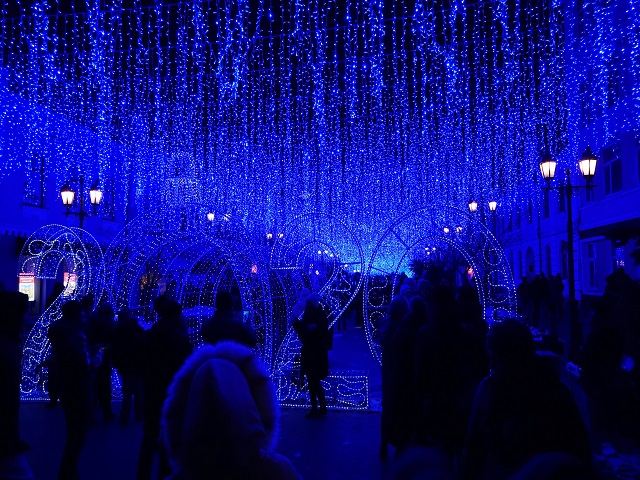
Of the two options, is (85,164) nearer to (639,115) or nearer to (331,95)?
(331,95)

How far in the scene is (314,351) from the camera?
24.1ft

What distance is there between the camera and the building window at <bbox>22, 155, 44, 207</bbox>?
18.8 metres

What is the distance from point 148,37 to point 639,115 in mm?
15222

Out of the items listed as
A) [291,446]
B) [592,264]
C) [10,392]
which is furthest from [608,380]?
[592,264]

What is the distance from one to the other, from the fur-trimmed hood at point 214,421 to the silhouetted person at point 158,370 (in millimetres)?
2789

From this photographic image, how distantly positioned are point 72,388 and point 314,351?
11.5 feet

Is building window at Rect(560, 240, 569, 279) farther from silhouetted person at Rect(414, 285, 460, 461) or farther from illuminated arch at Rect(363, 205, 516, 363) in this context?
silhouetted person at Rect(414, 285, 460, 461)

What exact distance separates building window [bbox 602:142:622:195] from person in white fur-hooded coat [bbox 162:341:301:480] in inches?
861

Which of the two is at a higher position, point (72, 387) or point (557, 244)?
point (557, 244)

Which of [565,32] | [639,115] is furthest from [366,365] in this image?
[565,32]

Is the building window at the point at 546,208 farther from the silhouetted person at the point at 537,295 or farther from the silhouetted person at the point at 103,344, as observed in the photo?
the silhouetted person at the point at 103,344

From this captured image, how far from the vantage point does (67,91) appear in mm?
17328

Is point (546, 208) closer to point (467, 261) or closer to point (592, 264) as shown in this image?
point (592, 264)

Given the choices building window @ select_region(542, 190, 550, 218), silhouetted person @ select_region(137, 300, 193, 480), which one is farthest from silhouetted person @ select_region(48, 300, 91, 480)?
building window @ select_region(542, 190, 550, 218)
